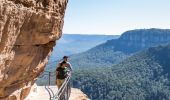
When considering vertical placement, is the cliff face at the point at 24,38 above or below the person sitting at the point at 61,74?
above

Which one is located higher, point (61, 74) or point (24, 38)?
point (24, 38)

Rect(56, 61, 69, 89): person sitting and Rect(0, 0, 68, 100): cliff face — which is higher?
Rect(0, 0, 68, 100): cliff face

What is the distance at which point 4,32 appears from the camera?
8.89m

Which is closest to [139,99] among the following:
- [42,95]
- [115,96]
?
[115,96]

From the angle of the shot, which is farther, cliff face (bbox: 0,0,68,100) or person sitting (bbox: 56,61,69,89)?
person sitting (bbox: 56,61,69,89)

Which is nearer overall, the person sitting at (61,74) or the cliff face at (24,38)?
the cliff face at (24,38)

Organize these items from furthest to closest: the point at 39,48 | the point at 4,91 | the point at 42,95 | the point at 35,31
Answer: the point at 42,95, the point at 39,48, the point at 4,91, the point at 35,31

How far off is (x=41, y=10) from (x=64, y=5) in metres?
2.15

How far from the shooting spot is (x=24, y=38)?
34.3 feet

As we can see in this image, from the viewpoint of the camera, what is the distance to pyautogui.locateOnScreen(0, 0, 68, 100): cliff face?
9.02 m

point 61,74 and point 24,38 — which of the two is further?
point 61,74

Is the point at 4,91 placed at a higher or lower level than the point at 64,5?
lower

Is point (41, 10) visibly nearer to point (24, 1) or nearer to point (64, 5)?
point (24, 1)

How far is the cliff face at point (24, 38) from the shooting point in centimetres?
902
